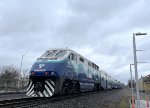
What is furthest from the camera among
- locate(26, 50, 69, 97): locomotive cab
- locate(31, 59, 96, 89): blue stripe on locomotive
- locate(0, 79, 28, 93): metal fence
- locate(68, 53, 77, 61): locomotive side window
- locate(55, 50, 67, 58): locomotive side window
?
locate(0, 79, 28, 93): metal fence

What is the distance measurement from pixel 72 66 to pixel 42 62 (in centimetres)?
373

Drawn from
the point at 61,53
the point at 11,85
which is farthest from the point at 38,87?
the point at 11,85

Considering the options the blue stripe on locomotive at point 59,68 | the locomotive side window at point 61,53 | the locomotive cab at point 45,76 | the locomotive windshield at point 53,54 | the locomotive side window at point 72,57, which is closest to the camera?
the locomotive cab at point 45,76

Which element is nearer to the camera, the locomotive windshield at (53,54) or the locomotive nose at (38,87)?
the locomotive nose at (38,87)

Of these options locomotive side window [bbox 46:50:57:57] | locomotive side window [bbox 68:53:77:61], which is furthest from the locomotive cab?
locomotive side window [bbox 68:53:77:61]

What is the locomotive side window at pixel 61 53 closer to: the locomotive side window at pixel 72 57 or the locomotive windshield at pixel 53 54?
the locomotive windshield at pixel 53 54

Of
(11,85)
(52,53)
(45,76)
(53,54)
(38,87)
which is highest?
(52,53)

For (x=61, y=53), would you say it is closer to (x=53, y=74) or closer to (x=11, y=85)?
(x=53, y=74)

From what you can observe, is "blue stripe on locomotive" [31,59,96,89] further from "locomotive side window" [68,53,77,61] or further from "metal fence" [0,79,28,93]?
"metal fence" [0,79,28,93]

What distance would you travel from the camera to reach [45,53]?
79.5ft

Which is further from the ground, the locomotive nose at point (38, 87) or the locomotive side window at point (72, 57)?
the locomotive side window at point (72, 57)

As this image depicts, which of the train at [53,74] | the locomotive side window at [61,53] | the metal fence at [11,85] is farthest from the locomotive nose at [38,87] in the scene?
the metal fence at [11,85]

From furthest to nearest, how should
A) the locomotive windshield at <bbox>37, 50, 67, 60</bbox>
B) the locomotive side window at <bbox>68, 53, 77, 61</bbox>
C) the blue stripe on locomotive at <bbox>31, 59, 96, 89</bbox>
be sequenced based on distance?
the locomotive side window at <bbox>68, 53, 77, 61</bbox> < the locomotive windshield at <bbox>37, 50, 67, 60</bbox> < the blue stripe on locomotive at <bbox>31, 59, 96, 89</bbox>

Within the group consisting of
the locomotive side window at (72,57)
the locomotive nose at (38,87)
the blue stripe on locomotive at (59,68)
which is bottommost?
the locomotive nose at (38,87)
